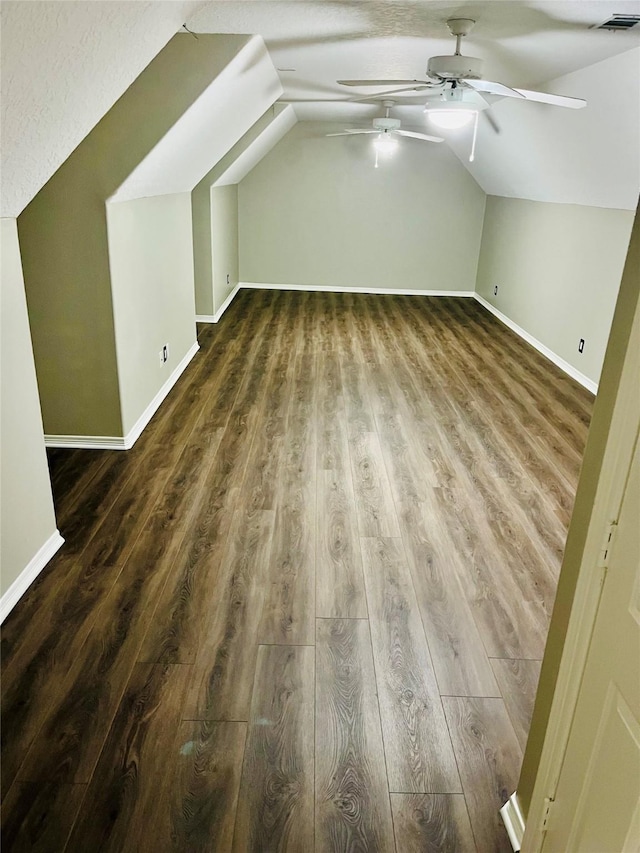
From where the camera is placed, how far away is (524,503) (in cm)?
349

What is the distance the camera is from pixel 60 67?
1.84 meters

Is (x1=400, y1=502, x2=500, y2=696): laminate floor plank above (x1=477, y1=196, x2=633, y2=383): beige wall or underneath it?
underneath

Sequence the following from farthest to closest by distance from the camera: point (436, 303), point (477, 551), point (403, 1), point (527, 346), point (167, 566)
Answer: point (436, 303) → point (527, 346) → point (477, 551) → point (167, 566) → point (403, 1)

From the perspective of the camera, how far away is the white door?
117 centimetres

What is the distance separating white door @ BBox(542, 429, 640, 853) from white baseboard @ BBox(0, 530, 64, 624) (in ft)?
6.87

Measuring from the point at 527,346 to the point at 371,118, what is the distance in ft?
10.4

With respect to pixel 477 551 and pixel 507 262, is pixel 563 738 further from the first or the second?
pixel 507 262

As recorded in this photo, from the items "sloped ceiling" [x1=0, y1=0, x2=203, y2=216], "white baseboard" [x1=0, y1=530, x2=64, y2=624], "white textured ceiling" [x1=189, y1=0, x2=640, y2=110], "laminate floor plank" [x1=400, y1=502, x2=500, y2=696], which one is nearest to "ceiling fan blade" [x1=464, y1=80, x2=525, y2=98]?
"white textured ceiling" [x1=189, y1=0, x2=640, y2=110]

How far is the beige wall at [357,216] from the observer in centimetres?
855

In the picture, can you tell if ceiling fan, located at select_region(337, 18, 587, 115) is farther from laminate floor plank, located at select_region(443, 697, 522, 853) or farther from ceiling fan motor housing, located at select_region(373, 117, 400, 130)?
ceiling fan motor housing, located at select_region(373, 117, 400, 130)

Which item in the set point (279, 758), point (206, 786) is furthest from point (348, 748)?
point (206, 786)

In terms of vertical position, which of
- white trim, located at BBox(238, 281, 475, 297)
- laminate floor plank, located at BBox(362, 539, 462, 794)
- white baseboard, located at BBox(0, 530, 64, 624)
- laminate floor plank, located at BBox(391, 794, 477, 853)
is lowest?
laminate floor plank, located at BBox(391, 794, 477, 853)

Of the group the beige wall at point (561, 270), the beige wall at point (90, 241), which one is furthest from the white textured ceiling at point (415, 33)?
the beige wall at point (561, 270)

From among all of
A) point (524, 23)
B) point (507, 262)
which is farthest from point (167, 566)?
point (507, 262)
